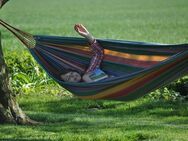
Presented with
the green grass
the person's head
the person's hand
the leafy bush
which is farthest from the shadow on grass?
the person's hand

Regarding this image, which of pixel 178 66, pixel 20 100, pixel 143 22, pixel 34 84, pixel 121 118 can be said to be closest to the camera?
pixel 178 66

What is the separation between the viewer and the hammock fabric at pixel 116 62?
217 inches

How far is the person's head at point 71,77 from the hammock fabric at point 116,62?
0.19 ft

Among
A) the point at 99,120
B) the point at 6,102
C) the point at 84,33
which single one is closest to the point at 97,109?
the point at 99,120

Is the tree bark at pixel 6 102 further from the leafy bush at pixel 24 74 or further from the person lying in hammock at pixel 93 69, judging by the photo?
the leafy bush at pixel 24 74

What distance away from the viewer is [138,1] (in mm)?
32719

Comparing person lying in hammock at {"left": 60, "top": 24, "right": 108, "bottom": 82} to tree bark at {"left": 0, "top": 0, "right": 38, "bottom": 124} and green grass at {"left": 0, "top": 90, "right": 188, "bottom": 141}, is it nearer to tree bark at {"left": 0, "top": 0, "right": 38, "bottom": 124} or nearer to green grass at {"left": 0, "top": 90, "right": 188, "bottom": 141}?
green grass at {"left": 0, "top": 90, "right": 188, "bottom": 141}

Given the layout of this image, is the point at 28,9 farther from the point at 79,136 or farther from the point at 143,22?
the point at 79,136

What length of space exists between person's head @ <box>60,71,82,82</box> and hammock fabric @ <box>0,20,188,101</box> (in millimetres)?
59

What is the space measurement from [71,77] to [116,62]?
506mm

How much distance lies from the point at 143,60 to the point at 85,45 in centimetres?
67

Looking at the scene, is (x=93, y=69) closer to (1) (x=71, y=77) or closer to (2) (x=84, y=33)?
(1) (x=71, y=77)

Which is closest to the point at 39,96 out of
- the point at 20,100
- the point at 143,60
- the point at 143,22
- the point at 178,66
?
the point at 20,100

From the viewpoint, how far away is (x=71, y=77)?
6.21 meters
